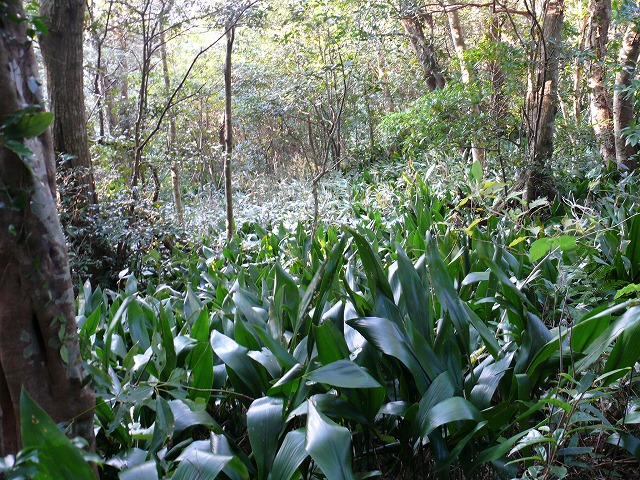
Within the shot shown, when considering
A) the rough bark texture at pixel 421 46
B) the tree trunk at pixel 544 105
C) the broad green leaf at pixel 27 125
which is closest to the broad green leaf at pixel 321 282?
the broad green leaf at pixel 27 125

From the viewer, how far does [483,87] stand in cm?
686

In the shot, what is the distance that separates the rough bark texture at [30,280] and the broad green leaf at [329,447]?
0.57m

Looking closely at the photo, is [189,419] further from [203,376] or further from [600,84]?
[600,84]

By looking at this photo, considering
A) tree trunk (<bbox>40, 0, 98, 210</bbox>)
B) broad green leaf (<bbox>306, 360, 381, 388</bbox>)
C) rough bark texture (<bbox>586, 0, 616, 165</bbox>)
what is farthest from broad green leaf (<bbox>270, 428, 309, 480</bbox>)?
rough bark texture (<bbox>586, 0, 616, 165</bbox>)

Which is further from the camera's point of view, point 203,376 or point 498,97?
point 498,97

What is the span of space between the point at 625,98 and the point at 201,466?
15.6 feet

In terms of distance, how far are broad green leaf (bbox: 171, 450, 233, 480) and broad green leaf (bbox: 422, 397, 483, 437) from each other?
60cm

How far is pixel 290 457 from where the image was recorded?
5.24ft

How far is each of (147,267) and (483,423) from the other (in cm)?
389

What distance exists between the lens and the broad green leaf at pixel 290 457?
5.13 ft

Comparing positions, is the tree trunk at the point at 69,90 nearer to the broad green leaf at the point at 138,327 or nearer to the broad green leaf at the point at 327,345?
the broad green leaf at the point at 138,327

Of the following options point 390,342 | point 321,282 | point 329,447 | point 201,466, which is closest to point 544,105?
point 321,282

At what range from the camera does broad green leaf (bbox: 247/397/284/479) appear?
5.49 ft

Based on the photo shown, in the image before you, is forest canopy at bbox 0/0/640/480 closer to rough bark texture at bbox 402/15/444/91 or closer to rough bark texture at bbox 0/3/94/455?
rough bark texture at bbox 0/3/94/455
